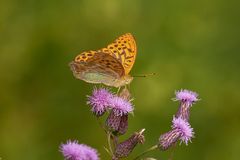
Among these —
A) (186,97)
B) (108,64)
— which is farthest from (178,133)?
(108,64)

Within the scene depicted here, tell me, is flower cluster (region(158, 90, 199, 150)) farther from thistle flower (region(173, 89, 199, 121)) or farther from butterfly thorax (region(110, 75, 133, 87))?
butterfly thorax (region(110, 75, 133, 87))

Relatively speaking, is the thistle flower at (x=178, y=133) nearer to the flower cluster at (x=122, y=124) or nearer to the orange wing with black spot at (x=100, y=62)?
the flower cluster at (x=122, y=124)

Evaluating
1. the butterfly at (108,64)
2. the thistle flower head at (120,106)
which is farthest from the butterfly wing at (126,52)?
the thistle flower head at (120,106)

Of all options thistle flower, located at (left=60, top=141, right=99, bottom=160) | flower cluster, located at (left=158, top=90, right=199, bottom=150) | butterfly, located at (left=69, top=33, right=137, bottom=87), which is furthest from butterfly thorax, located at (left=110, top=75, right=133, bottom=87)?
thistle flower, located at (left=60, top=141, right=99, bottom=160)

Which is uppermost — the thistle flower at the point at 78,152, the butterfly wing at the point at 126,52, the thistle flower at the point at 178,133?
the butterfly wing at the point at 126,52

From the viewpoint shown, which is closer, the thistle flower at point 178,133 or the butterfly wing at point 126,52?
the thistle flower at point 178,133

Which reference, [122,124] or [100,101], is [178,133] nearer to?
[122,124]
